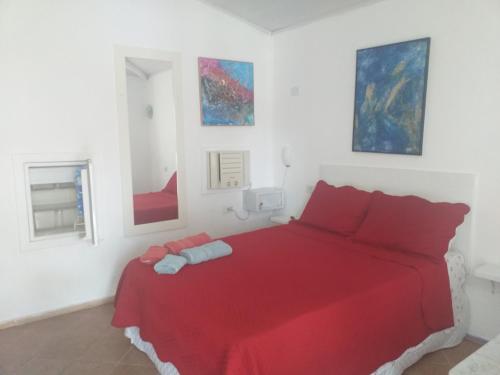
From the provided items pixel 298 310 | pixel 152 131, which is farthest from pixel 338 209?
pixel 152 131

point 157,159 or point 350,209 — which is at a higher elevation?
point 157,159

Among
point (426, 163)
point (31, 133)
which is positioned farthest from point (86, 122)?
point (426, 163)

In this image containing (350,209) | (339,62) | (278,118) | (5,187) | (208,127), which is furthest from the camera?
(278,118)

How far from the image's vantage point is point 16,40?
2650mm

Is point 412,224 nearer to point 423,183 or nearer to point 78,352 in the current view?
point 423,183

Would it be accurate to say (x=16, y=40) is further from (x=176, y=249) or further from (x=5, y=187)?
(x=176, y=249)

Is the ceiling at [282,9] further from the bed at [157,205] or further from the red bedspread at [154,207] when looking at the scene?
the red bedspread at [154,207]

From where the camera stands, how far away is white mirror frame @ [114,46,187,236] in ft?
10.1

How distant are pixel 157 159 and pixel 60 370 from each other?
5.76 feet

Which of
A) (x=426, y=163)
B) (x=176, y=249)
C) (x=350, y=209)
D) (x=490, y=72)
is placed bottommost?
(x=176, y=249)

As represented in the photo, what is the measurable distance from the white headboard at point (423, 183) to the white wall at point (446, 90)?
0.05 m

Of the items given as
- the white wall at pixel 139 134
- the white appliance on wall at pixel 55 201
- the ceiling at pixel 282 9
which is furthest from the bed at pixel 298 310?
the ceiling at pixel 282 9

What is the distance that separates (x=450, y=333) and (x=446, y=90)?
5.37 ft

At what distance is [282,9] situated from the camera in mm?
3350
